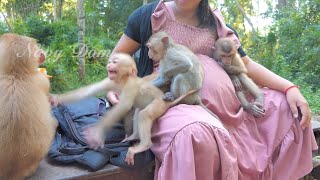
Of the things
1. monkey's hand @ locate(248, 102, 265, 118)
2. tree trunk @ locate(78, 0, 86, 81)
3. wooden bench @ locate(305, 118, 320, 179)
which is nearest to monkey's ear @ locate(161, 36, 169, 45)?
monkey's hand @ locate(248, 102, 265, 118)

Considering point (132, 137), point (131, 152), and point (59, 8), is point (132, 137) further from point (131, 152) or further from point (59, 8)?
point (59, 8)

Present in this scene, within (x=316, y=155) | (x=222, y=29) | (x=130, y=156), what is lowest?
(x=316, y=155)

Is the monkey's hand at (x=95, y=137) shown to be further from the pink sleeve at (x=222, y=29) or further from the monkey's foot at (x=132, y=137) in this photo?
the pink sleeve at (x=222, y=29)

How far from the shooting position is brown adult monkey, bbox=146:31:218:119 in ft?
6.73

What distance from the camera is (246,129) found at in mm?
2139

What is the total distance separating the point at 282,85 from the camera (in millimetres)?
2348

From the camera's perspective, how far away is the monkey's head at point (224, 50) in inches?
90.6

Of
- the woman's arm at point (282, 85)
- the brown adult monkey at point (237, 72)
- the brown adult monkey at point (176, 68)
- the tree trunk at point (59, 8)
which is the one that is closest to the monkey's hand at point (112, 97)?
the brown adult monkey at point (176, 68)

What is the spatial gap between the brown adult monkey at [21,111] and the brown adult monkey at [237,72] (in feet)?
3.75

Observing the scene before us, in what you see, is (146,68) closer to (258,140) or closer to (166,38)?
(166,38)

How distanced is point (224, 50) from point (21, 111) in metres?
1.29

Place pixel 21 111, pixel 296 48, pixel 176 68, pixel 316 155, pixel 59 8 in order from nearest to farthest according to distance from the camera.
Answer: pixel 21 111 → pixel 176 68 → pixel 316 155 → pixel 296 48 → pixel 59 8

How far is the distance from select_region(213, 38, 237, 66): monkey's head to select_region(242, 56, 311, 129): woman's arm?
0.66ft

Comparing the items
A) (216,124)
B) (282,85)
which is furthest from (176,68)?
(282,85)
